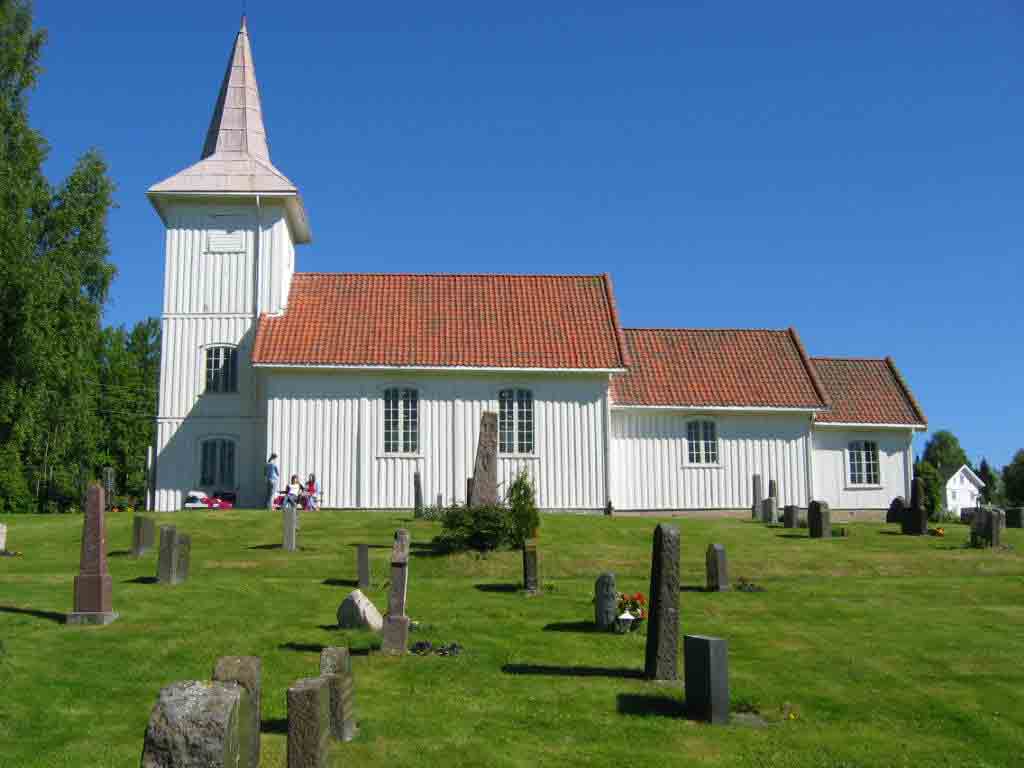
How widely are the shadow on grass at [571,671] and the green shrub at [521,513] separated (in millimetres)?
8013

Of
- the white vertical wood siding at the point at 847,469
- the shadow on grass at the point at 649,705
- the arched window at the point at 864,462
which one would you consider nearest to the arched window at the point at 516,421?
the white vertical wood siding at the point at 847,469

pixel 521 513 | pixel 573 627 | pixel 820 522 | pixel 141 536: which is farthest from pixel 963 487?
pixel 573 627

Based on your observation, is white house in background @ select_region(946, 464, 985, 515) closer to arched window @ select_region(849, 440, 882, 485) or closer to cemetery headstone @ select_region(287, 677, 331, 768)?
arched window @ select_region(849, 440, 882, 485)

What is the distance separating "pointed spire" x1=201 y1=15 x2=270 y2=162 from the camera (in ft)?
103

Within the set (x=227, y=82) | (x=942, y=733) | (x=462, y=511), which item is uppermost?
(x=227, y=82)

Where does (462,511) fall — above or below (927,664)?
above

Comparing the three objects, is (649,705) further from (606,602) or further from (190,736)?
(190,736)

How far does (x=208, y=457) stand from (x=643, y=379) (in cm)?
1385

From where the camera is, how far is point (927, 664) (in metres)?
11.6

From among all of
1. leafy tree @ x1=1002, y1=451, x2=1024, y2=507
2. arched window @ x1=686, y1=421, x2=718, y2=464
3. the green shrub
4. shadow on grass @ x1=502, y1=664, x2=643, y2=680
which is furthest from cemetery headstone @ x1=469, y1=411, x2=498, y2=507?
leafy tree @ x1=1002, y1=451, x2=1024, y2=507

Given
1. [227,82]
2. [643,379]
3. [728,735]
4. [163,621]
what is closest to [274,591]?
[163,621]

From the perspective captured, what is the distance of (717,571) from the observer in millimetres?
16234

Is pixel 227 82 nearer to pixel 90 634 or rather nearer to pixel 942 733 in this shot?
pixel 90 634

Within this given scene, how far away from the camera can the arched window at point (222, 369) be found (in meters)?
29.5
